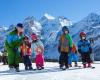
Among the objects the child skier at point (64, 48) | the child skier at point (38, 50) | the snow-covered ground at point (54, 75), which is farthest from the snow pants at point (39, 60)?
the snow-covered ground at point (54, 75)

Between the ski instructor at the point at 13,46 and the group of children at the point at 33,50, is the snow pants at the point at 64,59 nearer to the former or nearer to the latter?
the group of children at the point at 33,50

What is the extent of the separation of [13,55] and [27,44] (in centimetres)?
209

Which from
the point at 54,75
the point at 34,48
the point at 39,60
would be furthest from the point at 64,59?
the point at 54,75

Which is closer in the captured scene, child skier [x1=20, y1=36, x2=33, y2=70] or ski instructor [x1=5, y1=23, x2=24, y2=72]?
ski instructor [x1=5, y1=23, x2=24, y2=72]

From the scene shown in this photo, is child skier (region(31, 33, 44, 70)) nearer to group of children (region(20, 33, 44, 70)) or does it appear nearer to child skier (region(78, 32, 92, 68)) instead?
group of children (region(20, 33, 44, 70))

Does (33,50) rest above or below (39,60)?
above

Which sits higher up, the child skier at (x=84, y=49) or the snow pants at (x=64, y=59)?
the child skier at (x=84, y=49)

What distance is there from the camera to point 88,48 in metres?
14.8

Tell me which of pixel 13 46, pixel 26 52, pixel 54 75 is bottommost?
pixel 54 75

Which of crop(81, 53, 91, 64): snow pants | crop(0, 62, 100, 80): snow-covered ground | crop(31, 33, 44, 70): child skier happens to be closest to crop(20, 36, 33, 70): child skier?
crop(31, 33, 44, 70): child skier

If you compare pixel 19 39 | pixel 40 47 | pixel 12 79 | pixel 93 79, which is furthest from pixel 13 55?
pixel 93 79

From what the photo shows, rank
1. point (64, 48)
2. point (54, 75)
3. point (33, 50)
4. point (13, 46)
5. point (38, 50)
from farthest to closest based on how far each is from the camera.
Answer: point (33, 50) < point (38, 50) < point (64, 48) < point (13, 46) < point (54, 75)

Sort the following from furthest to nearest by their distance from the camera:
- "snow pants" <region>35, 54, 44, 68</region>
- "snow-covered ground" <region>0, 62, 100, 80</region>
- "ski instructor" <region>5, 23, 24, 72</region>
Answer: "snow pants" <region>35, 54, 44, 68</region>
"ski instructor" <region>5, 23, 24, 72</region>
"snow-covered ground" <region>0, 62, 100, 80</region>

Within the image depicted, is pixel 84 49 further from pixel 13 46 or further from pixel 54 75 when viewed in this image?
pixel 54 75
